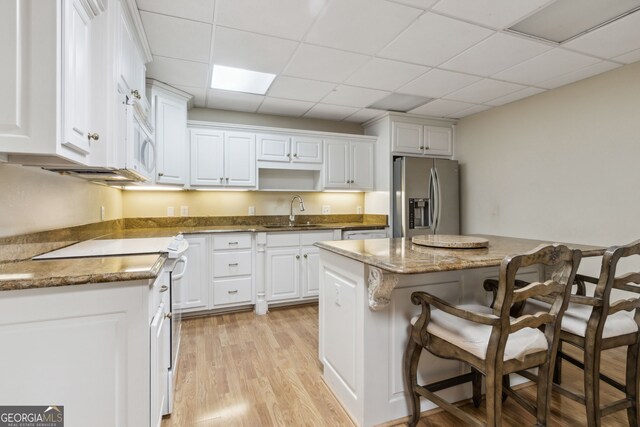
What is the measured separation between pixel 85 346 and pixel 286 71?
8.12 ft

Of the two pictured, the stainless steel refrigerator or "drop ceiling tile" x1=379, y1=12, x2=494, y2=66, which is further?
the stainless steel refrigerator

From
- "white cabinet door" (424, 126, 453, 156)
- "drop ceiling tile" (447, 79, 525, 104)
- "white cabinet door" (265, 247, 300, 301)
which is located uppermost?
"drop ceiling tile" (447, 79, 525, 104)

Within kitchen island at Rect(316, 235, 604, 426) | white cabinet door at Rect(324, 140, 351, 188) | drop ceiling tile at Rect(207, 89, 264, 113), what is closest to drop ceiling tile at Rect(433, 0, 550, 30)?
kitchen island at Rect(316, 235, 604, 426)

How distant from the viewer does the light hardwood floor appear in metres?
1.71

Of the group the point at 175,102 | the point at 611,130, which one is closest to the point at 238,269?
the point at 175,102

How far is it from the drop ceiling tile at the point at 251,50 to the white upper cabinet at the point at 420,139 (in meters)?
1.90

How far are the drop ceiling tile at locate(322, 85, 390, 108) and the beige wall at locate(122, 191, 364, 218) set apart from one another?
132 centimetres

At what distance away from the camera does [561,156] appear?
308 centimetres

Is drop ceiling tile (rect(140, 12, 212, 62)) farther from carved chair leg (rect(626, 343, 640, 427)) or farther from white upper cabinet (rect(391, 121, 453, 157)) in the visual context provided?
carved chair leg (rect(626, 343, 640, 427))

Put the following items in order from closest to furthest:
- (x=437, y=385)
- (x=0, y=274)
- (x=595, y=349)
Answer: (x=0, y=274) < (x=595, y=349) < (x=437, y=385)

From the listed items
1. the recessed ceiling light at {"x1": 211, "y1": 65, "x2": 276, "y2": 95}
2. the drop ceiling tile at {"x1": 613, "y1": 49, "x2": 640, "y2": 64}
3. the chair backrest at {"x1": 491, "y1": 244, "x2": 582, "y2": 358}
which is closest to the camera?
the chair backrest at {"x1": 491, "y1": 244, "x2": 582, "y2": 358}

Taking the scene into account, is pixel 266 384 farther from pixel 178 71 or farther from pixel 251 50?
pixel 178 71

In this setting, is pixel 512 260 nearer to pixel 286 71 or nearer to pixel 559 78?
pixel 286 71

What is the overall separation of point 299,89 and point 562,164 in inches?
109
